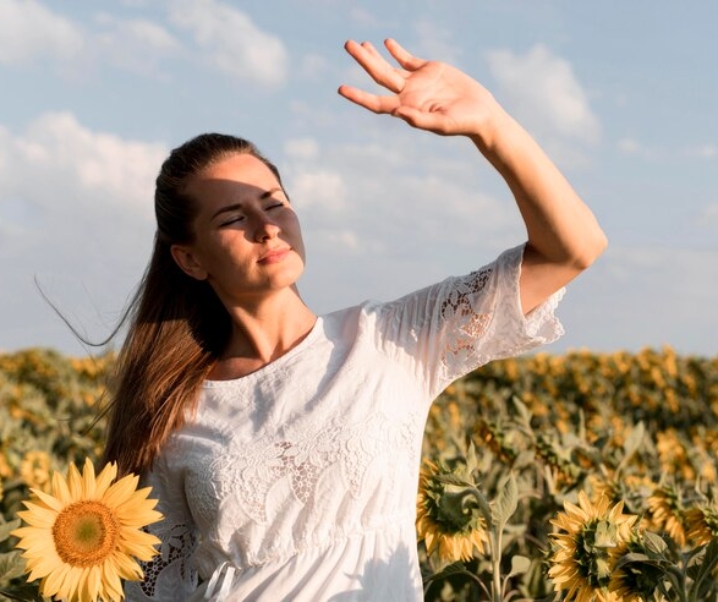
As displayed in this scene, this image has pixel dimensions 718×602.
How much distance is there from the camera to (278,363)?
2.58 m

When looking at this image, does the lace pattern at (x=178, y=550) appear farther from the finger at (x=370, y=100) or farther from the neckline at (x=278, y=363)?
the finger at (x=370, y=100)

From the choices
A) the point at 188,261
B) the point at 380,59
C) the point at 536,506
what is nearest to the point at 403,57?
the point at 380,59

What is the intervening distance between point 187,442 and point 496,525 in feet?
2.22

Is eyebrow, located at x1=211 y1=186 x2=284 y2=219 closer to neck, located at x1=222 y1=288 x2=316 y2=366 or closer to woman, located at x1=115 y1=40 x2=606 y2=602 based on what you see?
woman, located at x1=115 y1=40 x2=606 y2=602

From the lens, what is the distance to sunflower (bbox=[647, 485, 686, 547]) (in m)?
2.95

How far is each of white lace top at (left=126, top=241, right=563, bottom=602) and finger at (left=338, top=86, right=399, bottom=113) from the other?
0.46m

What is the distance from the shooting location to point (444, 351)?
2.44 meters

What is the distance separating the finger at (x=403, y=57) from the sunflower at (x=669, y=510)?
1.42 m

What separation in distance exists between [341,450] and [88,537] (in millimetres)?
537

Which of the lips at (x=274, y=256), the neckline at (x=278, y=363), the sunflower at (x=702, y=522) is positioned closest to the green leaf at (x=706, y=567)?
the sunflower at (x=702, y=522)

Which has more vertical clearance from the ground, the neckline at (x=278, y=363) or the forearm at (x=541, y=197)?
the forearm at (x=541, y=197)

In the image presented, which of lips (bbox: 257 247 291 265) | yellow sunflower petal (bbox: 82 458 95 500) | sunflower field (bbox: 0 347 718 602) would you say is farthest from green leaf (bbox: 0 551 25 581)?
lips (bbox: 257 247 291 265)

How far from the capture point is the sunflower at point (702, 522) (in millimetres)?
2691

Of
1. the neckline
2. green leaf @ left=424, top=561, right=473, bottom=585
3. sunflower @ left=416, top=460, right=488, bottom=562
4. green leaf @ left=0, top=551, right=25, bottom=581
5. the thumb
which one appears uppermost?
the thumb
